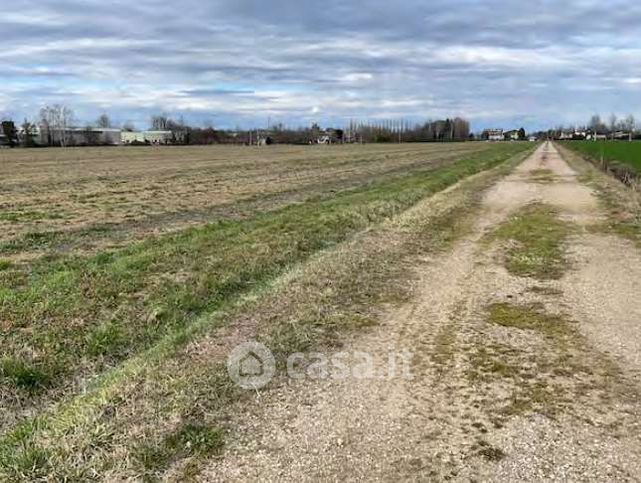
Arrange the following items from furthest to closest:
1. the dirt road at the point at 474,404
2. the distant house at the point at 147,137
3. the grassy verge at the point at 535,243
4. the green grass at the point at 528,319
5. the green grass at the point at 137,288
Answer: the distant house at the point at 147,137
the grassy verge at the point at 535,243
the green grass at the point at 528,319
the green grass at the point at 137,288
the dirt road at the point at 474,404

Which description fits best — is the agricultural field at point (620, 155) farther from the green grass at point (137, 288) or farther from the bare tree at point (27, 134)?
the bare tree at point (27, 134)

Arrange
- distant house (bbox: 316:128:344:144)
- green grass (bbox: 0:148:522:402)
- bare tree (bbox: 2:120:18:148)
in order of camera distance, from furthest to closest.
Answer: distant house (bbox: 316:128:344:144)
bare tree (bbox: 2:120:18:148)
green grass (bbox: 0:148:522:402)

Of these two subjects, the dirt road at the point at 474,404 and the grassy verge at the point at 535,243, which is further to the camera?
the grassy verge at the point at 535,243

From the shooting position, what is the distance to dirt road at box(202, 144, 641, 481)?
3850 millimetres

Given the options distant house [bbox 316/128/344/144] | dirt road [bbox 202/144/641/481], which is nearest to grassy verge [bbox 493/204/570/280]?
dirt road [bbox 202/144/641/481]

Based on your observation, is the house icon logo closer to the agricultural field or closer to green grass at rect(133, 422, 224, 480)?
green grass at rect(133, 422, 224, 480)

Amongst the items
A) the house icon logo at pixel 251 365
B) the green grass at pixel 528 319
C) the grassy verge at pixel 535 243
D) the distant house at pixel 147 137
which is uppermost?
the distant house at pixel 147 137

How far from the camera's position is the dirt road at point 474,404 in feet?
12.6

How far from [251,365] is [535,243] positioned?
799 centimetres

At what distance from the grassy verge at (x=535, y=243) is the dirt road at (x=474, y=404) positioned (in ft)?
4.57

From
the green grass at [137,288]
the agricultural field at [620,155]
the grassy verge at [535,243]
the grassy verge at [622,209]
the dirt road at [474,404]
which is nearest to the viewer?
the dirt road at [474,404]

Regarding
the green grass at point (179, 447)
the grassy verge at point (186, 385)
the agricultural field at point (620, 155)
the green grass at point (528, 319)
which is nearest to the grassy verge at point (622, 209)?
the green grass at point (528, 319)

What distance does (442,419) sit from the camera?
4445mm

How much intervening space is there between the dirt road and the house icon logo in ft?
0.86
